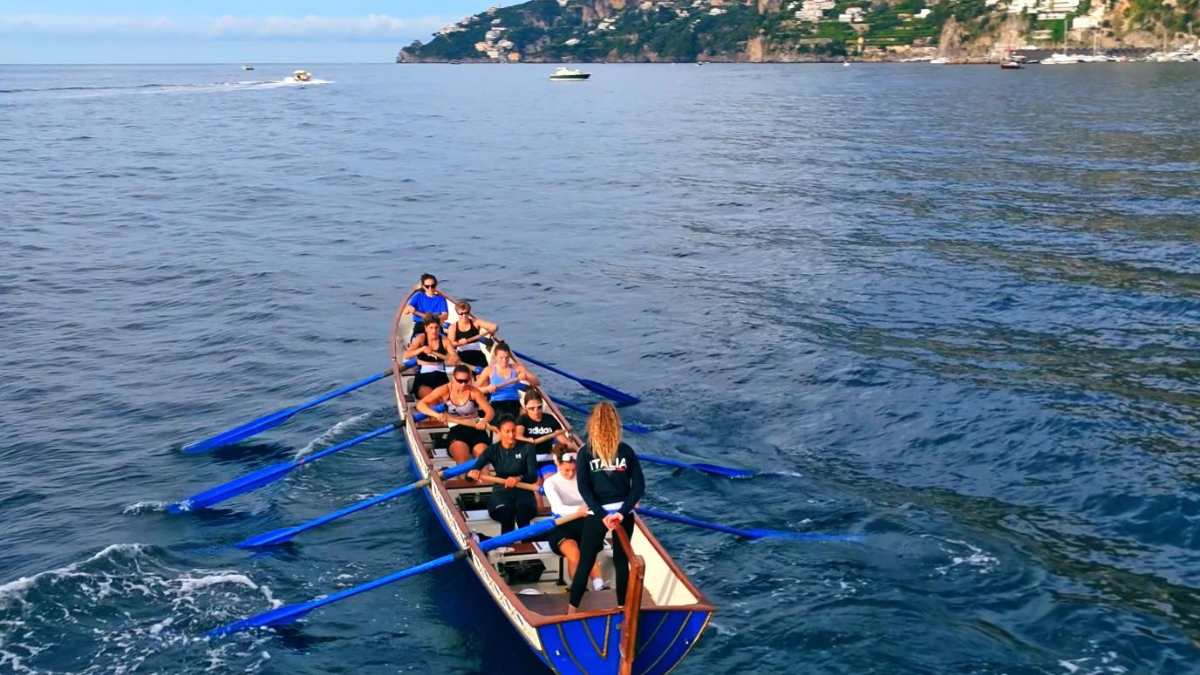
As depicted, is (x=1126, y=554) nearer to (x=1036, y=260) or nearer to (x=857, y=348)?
(x=857, y=348)

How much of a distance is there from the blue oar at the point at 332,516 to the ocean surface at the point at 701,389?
321mm

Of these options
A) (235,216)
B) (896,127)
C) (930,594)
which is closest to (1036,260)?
(930,594)

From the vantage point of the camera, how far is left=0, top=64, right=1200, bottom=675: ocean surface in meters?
14.7

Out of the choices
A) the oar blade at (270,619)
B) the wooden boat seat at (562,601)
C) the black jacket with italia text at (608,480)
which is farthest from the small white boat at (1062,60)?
the oar blade at (270,619)

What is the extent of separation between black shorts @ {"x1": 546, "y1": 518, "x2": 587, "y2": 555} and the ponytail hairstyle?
4.98 ft

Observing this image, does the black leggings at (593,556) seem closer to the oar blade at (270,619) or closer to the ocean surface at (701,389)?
the ocean surface at (701,389)

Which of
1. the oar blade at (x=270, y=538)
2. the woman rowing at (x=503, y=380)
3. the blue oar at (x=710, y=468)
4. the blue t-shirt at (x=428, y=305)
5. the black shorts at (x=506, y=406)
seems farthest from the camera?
the blue t-shirt at (x=428, y=305)

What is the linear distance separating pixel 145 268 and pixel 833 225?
84.9 ft

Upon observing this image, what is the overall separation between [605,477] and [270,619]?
5.40 metres

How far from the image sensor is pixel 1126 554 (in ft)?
53.5

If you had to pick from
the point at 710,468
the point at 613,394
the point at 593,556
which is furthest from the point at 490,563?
the point at 613,394

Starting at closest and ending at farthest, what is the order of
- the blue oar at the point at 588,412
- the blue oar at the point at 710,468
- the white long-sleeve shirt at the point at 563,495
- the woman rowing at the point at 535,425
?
the white long-sleeve shirt at the point at 563,495, the woman rowing at the point at 535,425, the blue oar at the point at 710,468, the blue oar at the point at 588,412

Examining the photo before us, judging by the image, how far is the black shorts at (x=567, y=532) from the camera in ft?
42.7

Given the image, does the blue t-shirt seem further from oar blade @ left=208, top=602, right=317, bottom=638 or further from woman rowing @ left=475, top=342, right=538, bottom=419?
oar blade @ left=208, top=602, right=317, bottom=638
